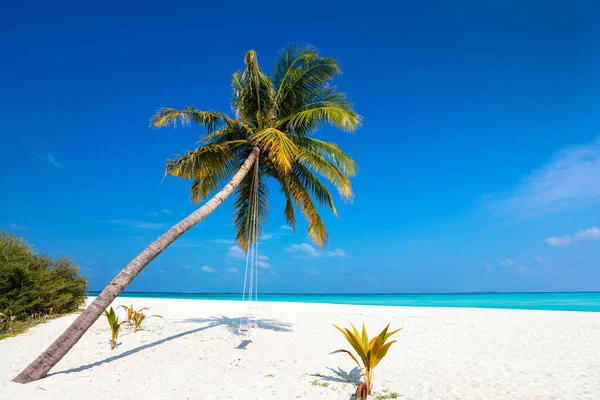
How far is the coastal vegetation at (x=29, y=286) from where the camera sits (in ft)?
34.1

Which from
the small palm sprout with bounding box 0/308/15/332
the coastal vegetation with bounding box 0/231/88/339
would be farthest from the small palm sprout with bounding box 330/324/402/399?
the small palm sprout with bounding box 0/308/15/332

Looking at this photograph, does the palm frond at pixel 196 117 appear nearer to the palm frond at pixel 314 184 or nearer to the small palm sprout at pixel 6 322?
the palm frond at pixel 314 184

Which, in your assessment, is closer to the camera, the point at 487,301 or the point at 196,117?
the point at 196,117

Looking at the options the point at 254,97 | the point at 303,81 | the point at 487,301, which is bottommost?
the point at 487,301

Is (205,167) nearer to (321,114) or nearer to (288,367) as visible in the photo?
(321,114)

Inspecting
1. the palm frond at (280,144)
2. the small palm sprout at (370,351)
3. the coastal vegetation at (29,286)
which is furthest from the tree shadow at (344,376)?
the coastal vegetation at (29,286)

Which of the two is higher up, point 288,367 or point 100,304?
point 100,304

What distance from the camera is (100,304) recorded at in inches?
218

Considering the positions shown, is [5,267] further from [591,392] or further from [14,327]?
[591,392]

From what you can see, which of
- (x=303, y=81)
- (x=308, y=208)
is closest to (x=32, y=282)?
(x=308, y=208)

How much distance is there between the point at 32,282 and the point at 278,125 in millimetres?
10565

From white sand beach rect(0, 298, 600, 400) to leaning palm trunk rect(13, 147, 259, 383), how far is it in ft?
0.83

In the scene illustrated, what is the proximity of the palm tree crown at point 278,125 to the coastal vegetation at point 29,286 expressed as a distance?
6610 mm

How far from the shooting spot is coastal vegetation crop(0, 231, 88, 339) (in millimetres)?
10398
